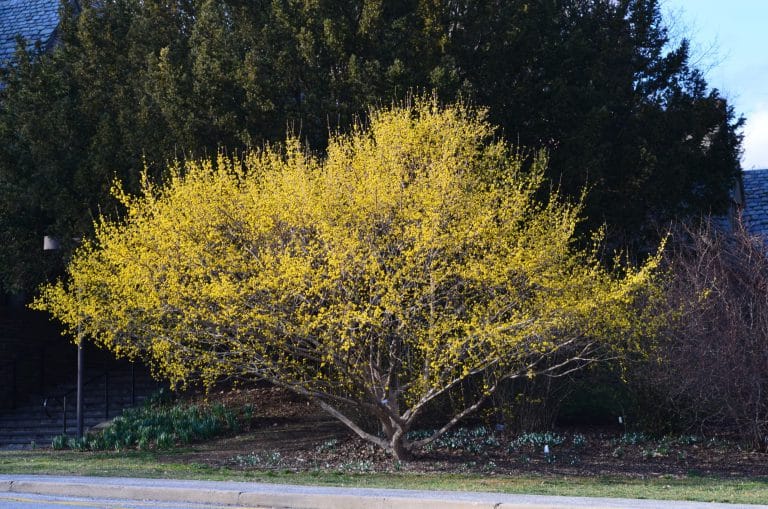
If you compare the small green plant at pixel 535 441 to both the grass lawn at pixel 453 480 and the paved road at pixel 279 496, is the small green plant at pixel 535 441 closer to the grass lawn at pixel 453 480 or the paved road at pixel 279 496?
the grass lawn at pixel 453 480

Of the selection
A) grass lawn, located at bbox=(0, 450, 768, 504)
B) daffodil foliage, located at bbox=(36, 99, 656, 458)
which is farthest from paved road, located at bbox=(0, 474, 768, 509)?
daffodil foliage, located at bbox=(36, 99, 656, 458)

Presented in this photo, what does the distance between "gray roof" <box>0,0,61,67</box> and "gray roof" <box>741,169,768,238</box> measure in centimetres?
1917

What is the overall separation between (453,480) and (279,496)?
289 centimetres

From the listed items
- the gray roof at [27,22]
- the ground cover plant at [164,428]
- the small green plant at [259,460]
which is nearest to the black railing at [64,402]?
the ground cover plant at [164,428]

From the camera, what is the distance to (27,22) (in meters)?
26.7

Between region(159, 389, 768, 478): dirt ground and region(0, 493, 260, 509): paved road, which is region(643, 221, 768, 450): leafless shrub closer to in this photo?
region(159, 389, 768, 478): dirt ground

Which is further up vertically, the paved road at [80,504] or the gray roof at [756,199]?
the gray roof at [756,199]

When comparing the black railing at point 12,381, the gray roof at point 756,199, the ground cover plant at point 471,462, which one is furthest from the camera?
the gray roof at point 756,199

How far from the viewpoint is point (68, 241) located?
1883 cm

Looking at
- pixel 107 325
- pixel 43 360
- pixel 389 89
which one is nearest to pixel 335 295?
pixel 107 325

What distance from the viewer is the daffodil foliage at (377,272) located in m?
12.3

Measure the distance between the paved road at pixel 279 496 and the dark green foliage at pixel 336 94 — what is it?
279 inches

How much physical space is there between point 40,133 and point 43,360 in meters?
6.83

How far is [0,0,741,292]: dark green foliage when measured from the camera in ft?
56.9
